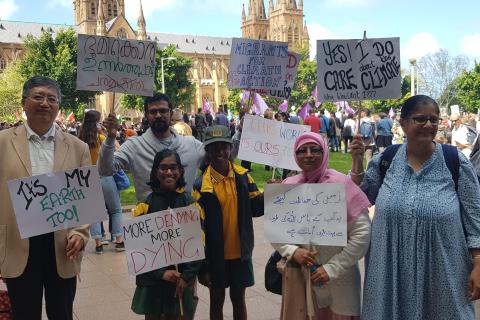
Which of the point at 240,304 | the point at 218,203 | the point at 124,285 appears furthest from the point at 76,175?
the point at 124,285

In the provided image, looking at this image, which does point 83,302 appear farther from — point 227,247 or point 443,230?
point 443,230

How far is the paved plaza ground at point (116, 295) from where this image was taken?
17.2ft

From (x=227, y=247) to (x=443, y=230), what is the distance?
160 centimetres

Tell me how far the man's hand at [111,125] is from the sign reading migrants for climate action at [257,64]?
2.40 m

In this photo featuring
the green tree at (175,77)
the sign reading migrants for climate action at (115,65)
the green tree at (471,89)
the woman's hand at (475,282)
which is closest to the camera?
the woman's hand at (475,282)

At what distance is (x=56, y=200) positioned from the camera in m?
3.38

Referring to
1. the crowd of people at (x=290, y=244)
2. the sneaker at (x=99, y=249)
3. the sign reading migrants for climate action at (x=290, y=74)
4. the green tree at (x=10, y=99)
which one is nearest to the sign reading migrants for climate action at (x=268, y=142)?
the sign reading migrants for climate action at (x=290, y=74)

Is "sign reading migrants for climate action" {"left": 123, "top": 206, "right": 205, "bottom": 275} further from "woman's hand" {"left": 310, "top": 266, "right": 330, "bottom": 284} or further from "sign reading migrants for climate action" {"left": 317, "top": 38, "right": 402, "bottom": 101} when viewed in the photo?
"sign reading migrants for climate action" {"left": 317, "top": 38, "right": 402, "bottom": 101}

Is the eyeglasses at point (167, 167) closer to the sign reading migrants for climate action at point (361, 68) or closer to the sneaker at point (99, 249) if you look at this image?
the sign reading migrants for climate action at point (361, 68)

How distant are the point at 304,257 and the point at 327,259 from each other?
0.79ft

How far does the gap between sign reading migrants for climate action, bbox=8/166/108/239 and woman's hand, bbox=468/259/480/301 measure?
2.33 meters

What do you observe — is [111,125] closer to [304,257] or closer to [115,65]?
[115,65]

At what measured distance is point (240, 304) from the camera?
13.6 feet

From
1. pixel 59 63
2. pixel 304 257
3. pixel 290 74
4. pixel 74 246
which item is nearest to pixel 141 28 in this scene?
pixel 59 63
